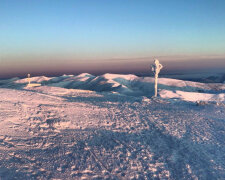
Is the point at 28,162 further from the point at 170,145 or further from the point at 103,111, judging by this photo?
the point at 103,111

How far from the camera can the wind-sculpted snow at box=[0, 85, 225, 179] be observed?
556cm

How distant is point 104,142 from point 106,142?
0.08 m

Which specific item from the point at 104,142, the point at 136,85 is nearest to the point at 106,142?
the point at 104,142

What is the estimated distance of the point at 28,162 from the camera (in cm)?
570

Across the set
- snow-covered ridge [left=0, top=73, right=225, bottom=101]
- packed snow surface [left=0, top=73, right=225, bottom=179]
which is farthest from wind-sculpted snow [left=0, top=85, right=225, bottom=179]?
snow-covered ridge [left=0, top=73, right=225, bottom=101]

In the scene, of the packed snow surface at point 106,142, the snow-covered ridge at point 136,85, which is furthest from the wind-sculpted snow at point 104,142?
the snow-covered ridge at point 136,85

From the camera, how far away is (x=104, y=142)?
24.4ft

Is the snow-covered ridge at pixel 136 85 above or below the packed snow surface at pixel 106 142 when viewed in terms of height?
below

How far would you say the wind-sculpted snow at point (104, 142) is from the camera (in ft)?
18.2

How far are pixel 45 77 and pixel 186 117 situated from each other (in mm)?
58430

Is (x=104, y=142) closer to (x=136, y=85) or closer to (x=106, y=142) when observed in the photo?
(x=106, y=142)

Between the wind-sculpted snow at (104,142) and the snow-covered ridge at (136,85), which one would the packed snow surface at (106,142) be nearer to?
the wind-sculpted snow at (104,142)

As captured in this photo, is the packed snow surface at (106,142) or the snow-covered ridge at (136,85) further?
the snow-covered ridge at (136,85)

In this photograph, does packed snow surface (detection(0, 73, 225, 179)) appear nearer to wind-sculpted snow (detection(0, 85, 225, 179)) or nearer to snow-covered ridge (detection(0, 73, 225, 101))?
wind-sculpted snow (detection(0, 85, 225, 179))
